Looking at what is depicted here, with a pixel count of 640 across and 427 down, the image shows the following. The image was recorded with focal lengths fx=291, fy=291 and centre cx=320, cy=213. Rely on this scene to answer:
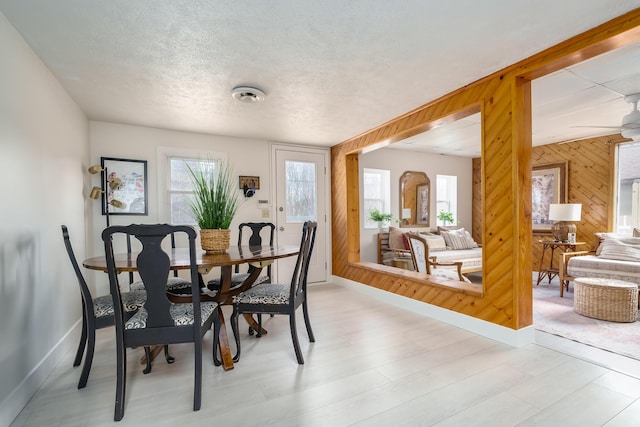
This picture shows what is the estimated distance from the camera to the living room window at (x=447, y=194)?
6277mm

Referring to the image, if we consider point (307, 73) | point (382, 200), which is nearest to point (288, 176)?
point (382, 200)

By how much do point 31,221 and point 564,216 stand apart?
6.34 meters

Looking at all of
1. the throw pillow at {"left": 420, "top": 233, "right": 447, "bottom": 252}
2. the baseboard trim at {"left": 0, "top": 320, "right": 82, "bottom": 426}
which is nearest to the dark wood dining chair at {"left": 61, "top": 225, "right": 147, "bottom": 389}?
the baseboard trim at {"left": 0, "top": 320, "right": 82, "bottom": 426}

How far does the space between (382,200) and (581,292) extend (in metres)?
3.12

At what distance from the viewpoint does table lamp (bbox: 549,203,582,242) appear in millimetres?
4543

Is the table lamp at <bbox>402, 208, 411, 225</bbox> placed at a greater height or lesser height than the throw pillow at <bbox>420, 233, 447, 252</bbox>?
greater

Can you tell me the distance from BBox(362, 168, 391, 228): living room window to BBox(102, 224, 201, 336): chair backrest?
4055 mm

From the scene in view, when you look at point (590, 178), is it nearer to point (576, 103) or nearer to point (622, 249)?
point (622, 249)

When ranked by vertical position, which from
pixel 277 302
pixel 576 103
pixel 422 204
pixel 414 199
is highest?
pixel 576 103

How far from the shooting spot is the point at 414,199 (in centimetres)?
584

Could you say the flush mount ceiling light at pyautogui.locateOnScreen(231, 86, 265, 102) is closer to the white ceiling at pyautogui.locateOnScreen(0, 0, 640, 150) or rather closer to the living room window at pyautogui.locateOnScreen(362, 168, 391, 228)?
the white ceiling at pyautogui.locateOnScreen(0, 0, 640, 150)

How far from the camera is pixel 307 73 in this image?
7.80ft

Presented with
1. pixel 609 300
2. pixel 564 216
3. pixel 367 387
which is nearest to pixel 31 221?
pixel 367 387

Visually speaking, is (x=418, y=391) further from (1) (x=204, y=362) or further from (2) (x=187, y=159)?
(2) (x=187, y=159)
